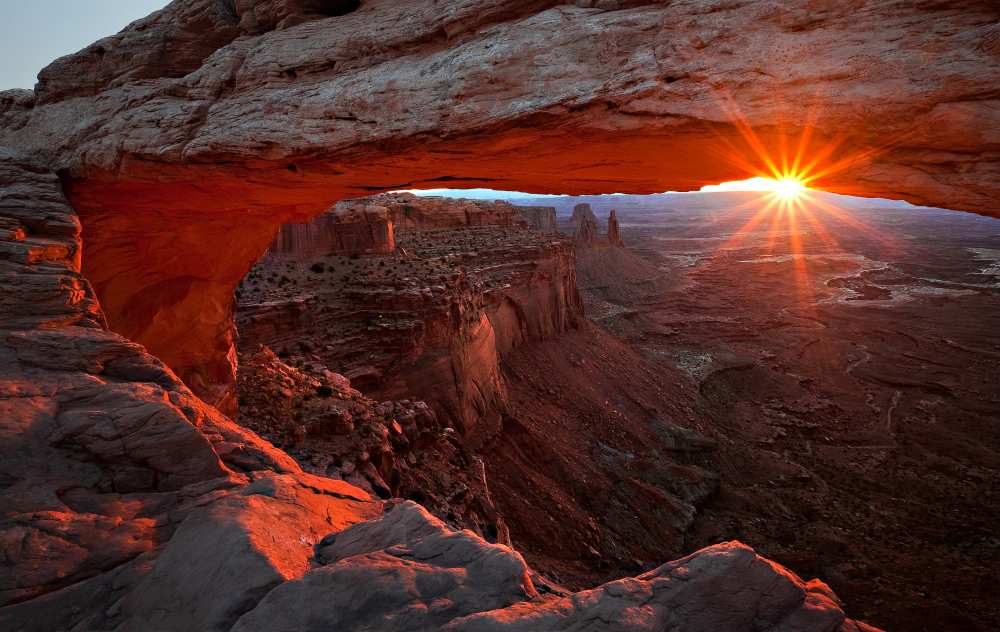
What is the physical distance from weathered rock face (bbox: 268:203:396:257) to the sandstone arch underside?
9.00 m

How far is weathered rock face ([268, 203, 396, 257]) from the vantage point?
1869 cm

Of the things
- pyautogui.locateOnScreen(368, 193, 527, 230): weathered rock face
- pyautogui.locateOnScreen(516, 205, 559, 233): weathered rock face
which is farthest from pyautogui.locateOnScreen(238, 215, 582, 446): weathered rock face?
pyautogui.locateOnScreen(516, 205, 559, 233): weathered rock face

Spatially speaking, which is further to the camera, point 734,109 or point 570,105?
point 570,105

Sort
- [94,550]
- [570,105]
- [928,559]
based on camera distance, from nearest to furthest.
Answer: [94,550] → [570,105] → [928,559]

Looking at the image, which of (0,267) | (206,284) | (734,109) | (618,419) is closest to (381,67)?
Answer: (734,109)

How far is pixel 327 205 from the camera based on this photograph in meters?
9.34

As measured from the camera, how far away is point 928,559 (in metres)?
12.7

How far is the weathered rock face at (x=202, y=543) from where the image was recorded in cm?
250

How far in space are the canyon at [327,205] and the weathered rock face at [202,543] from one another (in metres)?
0.02

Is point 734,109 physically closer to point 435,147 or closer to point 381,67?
point 435,147

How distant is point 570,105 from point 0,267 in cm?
639

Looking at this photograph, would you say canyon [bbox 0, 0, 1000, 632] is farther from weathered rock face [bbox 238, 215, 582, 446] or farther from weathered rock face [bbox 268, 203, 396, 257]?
weathered rock face [bbox 268, 203, 396, 257]

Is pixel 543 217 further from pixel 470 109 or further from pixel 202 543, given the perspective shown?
pixel 202 543

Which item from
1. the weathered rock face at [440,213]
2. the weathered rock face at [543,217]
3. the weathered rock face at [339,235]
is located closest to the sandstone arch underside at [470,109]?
the weathered rock face at [339,235]
